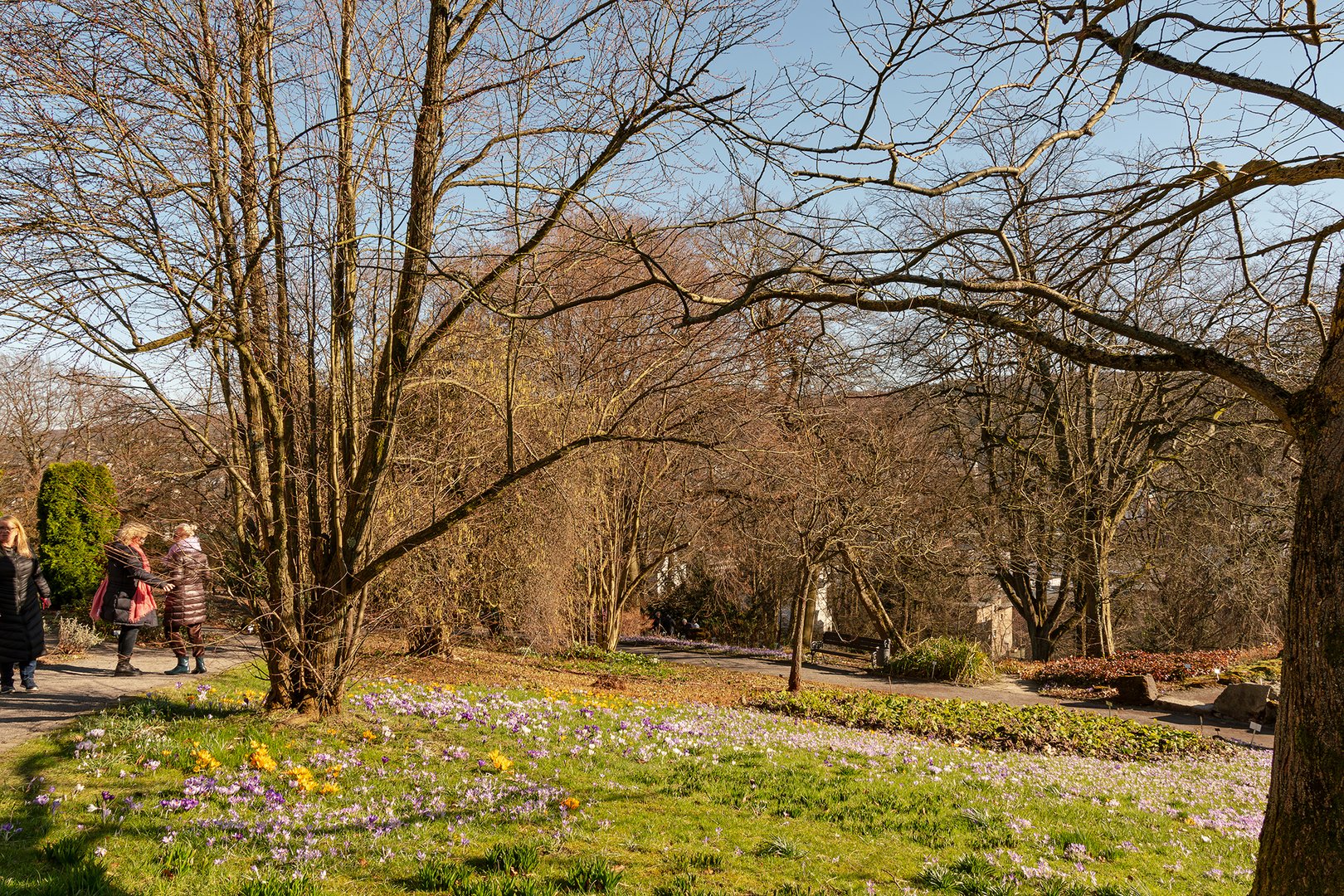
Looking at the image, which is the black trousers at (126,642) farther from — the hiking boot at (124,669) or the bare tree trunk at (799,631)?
the bare tree trunk at (799,631)

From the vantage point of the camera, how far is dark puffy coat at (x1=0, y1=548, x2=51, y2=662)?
28.1ft

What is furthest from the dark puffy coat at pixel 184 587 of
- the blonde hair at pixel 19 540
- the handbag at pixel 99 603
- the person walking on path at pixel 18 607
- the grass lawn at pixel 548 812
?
the grass lawn at pixel 548 812

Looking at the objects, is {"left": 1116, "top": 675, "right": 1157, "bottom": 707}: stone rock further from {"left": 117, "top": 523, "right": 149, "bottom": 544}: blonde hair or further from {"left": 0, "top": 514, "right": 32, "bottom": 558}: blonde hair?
{"left": 0, "top": 514, "right": 32, "bottom": 558}: blonde hair

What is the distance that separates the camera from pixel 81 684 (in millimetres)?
9180

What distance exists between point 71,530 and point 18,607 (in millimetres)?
6623

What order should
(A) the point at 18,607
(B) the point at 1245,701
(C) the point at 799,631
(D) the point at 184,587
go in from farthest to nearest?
(C) the point at 799,631
(B) the point at 1245,701
(D) the point at 184,587
(A) the point at 18,607

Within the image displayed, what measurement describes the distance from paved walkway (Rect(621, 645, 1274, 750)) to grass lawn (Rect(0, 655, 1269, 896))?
519 cm

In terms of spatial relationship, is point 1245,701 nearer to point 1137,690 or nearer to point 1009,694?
point 1137,690

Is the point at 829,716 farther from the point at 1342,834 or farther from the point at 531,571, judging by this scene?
the point at 1342,834

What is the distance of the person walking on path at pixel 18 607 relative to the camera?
338 inches

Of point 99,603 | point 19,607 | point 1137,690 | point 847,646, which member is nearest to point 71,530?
point 99,603

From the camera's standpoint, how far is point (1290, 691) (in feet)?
11.1

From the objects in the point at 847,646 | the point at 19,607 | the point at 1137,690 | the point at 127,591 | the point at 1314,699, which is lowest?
the point at 847,646

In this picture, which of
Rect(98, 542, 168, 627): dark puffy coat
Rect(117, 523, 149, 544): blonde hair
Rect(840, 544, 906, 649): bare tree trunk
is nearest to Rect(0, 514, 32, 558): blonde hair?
Rect(98, 542, 168, 627): dark puffy coat
